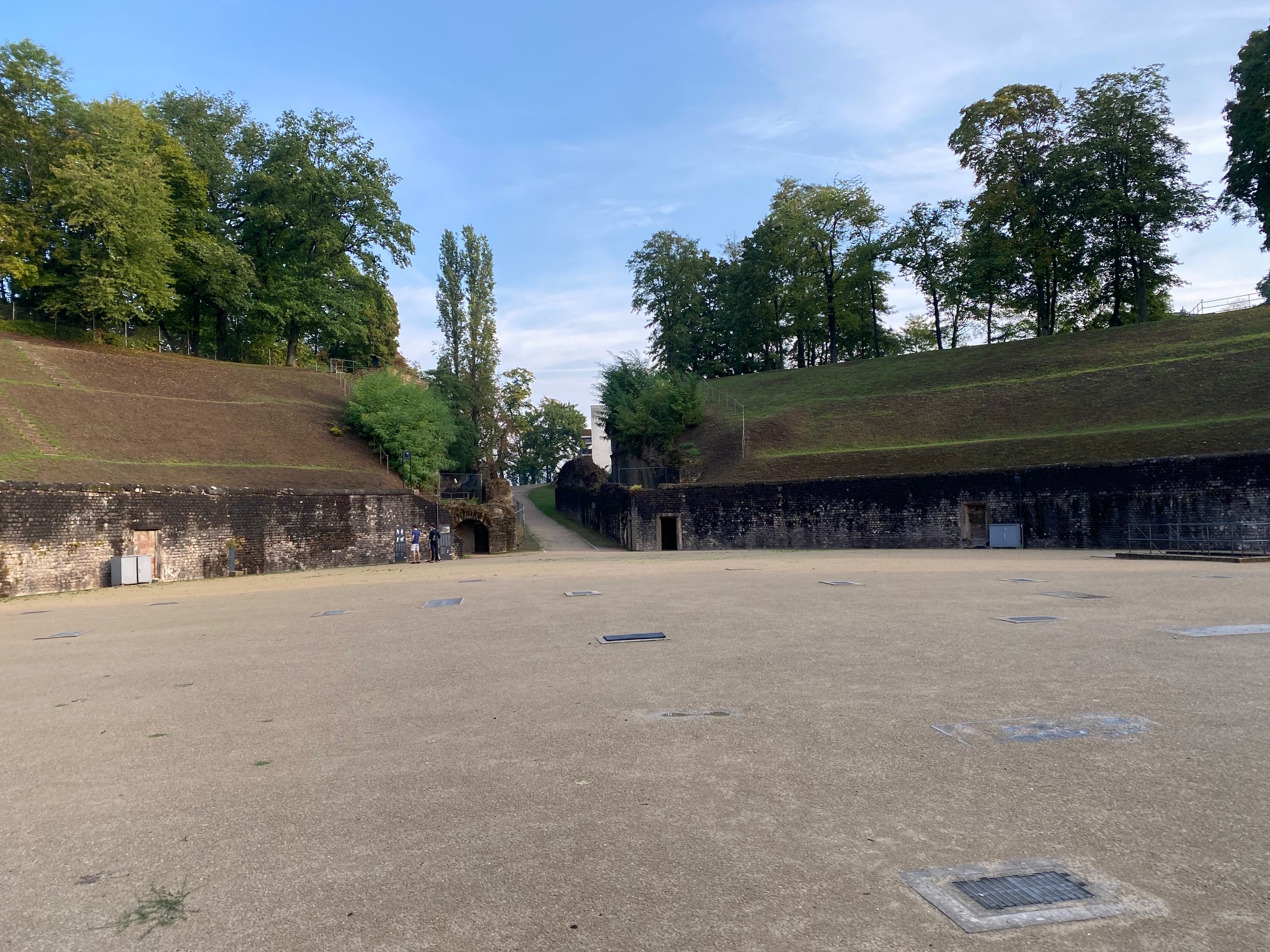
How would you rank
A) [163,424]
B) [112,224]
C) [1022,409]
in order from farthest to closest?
[112,224]
[1022,409]
[163,424]

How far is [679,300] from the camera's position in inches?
2486

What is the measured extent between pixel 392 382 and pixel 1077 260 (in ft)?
129

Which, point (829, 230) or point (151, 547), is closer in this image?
point (151, 547)

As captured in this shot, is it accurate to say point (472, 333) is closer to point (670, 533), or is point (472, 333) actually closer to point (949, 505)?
point (670, 533)

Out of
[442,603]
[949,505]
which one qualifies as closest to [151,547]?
[442,603]

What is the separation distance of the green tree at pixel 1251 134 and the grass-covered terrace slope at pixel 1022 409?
588 centimetres

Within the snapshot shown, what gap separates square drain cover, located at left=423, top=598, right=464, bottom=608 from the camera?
14.1 meters

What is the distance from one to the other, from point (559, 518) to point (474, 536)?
19.1 metres

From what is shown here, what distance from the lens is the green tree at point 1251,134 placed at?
38.1 m

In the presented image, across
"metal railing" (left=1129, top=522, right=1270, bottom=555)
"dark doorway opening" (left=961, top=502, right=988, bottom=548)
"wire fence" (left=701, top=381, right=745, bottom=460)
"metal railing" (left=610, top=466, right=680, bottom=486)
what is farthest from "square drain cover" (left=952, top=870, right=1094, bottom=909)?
"wire fence" (left=701, top=381, right=745, bottom=460)

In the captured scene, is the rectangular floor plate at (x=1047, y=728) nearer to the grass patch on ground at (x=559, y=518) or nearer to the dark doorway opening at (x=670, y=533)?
the dark doorway opening at (x=670, y=533)

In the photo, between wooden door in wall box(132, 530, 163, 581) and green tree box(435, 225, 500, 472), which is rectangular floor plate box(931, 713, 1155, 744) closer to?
wooden door in wall box(132, 530, 163, 581)

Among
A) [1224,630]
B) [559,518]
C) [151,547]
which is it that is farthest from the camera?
[559,518]

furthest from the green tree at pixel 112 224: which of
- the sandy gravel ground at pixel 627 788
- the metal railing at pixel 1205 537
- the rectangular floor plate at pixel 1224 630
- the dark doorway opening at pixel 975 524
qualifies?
the metal railing at pixel 1205 537
